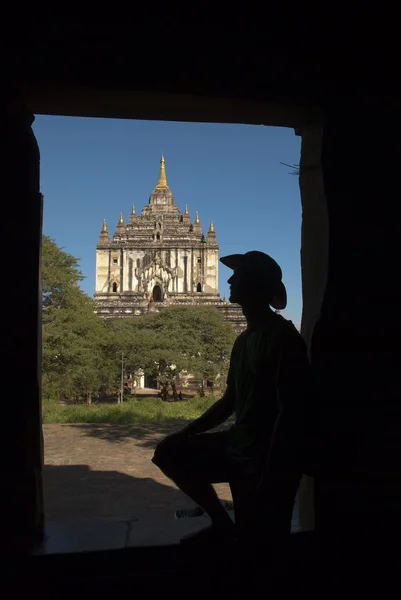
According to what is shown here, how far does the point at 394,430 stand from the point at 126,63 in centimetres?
178

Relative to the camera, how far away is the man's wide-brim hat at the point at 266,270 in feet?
6.11

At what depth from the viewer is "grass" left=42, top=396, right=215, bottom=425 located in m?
11.3

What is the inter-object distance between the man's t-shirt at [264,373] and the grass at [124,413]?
8861mm

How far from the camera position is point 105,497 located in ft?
15.9

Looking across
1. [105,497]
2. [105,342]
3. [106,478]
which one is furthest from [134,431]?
[105,342]

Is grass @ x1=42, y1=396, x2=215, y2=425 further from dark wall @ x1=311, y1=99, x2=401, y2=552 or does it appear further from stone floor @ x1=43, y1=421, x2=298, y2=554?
dark wall @ x1=311, y1=99, x2=401, y2=552

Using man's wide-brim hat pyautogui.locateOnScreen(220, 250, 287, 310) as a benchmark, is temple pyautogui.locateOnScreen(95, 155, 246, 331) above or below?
above

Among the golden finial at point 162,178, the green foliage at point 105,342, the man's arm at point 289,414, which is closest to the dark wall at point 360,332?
the man's arm at point 289,414

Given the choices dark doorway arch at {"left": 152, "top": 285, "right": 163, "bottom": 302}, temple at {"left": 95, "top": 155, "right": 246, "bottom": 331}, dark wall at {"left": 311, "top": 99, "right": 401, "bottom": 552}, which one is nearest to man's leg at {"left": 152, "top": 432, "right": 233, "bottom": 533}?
dark wall at {"left": 311, "top": 99, "right": 401, "bottom": 552}

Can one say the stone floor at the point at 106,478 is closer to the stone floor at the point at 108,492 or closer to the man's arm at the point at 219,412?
the stone floor at the point at 108,492

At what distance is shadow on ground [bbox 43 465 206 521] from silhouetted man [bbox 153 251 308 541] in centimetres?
234

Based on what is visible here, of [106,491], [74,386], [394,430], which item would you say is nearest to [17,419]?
[394,430]

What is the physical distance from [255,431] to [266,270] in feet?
2.07

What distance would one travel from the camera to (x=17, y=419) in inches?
67.7
